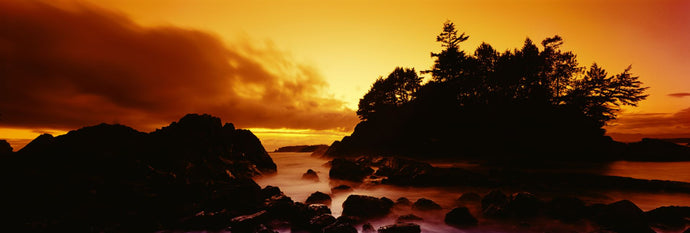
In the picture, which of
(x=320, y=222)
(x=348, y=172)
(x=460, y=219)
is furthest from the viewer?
(x=348, y=172)

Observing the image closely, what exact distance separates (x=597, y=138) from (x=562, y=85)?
820cm

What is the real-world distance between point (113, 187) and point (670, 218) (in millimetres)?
17720

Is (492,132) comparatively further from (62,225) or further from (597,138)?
(62,225)

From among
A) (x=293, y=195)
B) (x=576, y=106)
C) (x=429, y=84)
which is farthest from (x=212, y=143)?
(x=576, y=106)

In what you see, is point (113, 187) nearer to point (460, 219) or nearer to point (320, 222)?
point (320, 222)

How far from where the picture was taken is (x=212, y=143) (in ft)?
57.5

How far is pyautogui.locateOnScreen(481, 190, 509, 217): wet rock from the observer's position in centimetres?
906

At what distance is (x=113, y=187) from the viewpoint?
9.16 m

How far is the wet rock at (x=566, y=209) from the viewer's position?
8.62 metres

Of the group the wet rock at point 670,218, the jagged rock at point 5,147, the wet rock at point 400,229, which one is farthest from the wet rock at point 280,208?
the jagged rock at point 5,147

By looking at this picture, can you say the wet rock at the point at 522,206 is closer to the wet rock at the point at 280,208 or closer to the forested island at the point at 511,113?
the wet rock at the point at 280,208

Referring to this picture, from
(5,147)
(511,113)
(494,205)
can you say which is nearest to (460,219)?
(494,205)

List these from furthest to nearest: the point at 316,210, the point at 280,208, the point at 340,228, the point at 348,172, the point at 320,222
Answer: the point at 348,172 < the point at 280,208 < the point at 316,210 < the point at 320,222 < the point at 340,228

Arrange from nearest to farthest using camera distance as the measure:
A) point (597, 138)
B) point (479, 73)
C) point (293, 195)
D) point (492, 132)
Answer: point (293, 195)
point (597, 138)
point (492, 132)
point (479, 73)
